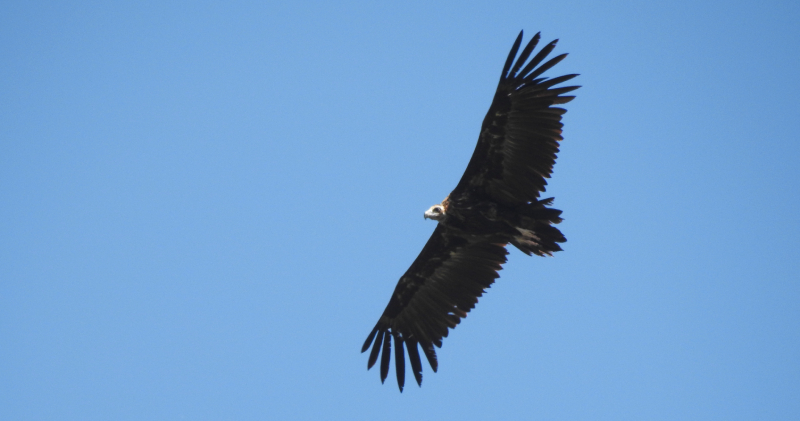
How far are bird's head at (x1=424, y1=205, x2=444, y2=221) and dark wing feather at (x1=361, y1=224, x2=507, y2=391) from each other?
1.81 feet

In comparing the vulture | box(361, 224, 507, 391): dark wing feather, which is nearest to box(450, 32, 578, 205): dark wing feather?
the vulture

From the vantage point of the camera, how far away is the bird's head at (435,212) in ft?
43.6

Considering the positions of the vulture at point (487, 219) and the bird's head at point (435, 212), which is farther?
the bird's head at point (435, 212)

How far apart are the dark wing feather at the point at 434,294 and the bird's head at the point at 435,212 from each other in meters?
0.55

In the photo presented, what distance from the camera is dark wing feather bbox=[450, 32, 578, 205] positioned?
11.9m

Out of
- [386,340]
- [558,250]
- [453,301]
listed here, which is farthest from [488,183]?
[386,340]

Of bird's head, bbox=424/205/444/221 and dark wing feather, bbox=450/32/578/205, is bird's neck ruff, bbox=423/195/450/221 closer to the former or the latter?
bird's head, bbox=424/205/444/221

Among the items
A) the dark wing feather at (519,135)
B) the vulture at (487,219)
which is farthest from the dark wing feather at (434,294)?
the dark wing feather at (519,135)

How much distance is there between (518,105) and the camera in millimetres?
12094

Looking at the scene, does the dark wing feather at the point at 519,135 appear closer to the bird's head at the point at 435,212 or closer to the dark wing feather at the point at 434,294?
the bird's head at the point at 435,212

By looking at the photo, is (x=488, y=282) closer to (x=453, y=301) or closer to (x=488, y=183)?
(x=453, y=301)

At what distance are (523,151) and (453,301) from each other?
3.57 m

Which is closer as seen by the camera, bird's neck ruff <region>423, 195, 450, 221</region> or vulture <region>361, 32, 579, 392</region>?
vulture <region>361, 32, 579, 392</region>

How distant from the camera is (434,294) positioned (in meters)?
14.3
